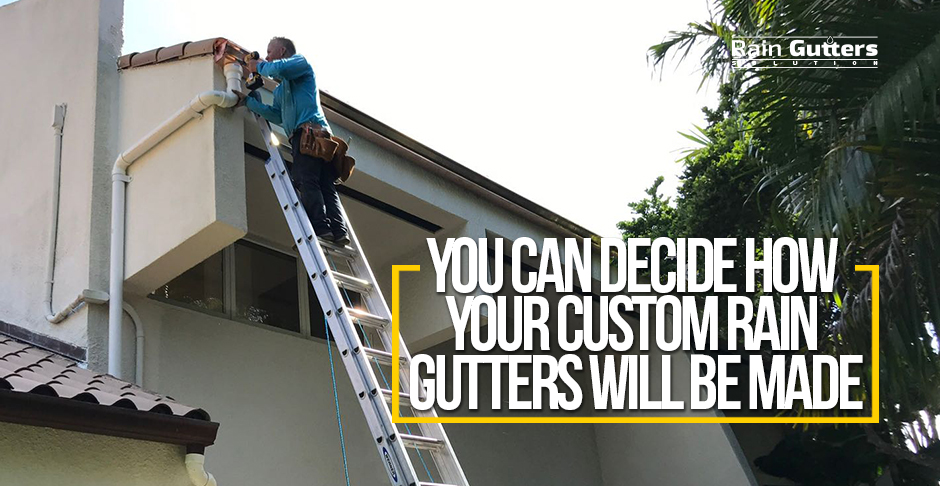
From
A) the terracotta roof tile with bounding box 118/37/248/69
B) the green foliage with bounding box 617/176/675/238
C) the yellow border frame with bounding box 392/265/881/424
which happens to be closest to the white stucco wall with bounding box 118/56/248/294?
the terracotta roof tile with bounding box 118/37/248/69

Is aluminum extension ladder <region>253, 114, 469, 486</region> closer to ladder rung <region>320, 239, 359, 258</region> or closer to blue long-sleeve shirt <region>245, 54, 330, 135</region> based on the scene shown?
ladder rung <region>320, 239, 359, 258</region>

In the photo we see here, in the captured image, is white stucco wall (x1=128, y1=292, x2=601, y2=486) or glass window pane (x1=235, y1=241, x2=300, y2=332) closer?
white stucco wall (x1=128, y1=292, x2=601, y2=486)

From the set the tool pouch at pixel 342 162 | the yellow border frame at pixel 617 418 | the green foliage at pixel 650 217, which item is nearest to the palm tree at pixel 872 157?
the yellow border frame at pixel 617 418

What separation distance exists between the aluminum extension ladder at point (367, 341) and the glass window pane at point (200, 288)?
1217 mm

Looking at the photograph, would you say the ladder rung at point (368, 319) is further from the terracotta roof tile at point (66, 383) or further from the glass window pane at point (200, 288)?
the glass window pane at point (200, 288)

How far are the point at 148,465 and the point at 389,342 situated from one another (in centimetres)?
179

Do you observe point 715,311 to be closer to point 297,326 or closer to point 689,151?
point 689,151

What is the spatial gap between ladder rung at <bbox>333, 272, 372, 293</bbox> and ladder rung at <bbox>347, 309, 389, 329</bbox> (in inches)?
10.7

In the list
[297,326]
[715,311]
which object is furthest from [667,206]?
[297,326]

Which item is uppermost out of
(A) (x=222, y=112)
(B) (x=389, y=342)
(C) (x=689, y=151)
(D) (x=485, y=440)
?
(C) (x=689, y=151)

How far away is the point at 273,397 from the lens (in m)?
8.23

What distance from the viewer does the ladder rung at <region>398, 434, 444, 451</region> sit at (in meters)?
5.54

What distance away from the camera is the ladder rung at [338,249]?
23.0 ft

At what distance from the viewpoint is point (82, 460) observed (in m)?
4.96
